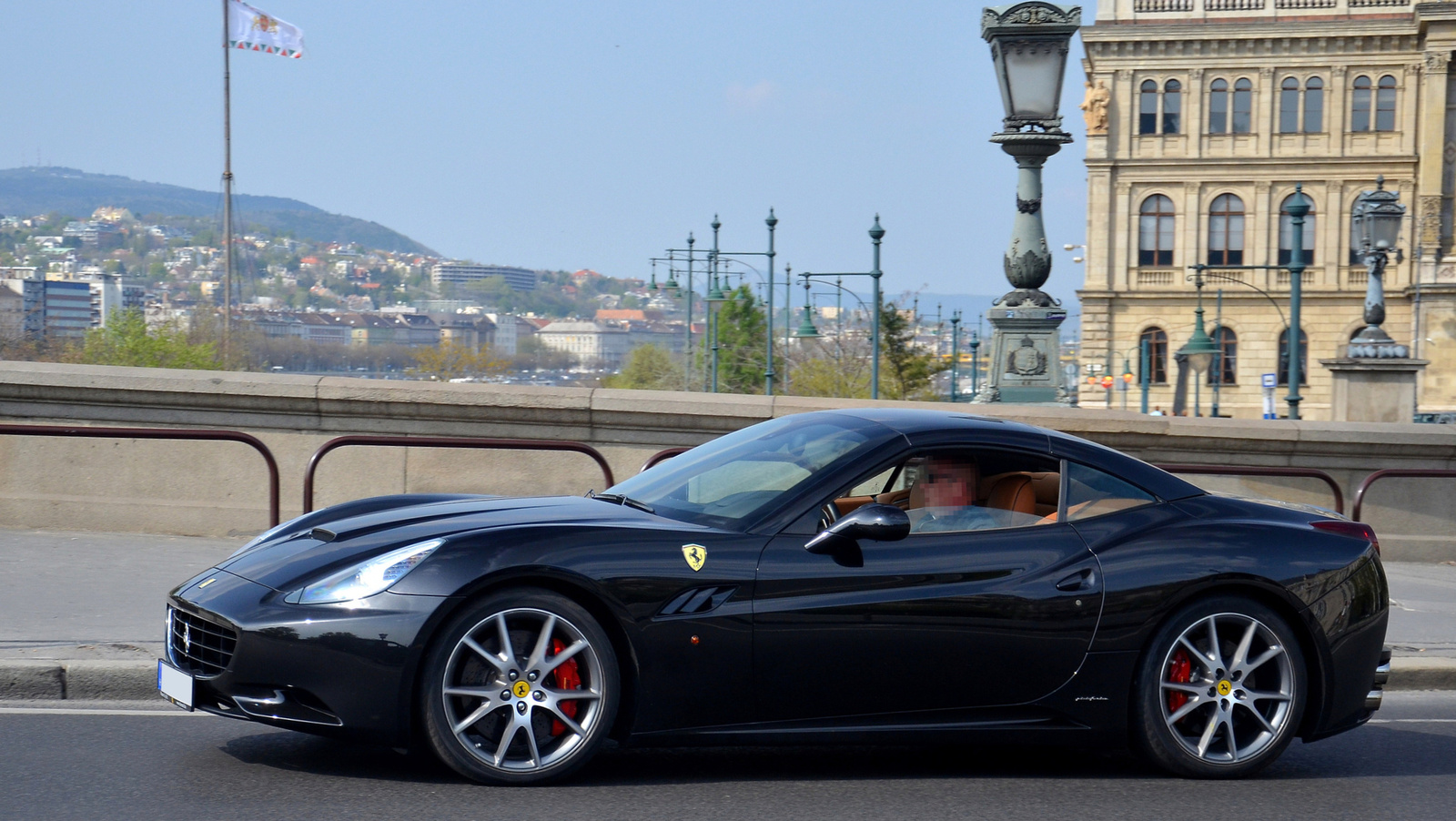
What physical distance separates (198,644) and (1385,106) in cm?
7316

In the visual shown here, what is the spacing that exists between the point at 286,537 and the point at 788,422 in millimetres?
2077

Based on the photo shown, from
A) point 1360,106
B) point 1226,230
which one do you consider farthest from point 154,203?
point 1360,106

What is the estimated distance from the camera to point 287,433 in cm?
1080

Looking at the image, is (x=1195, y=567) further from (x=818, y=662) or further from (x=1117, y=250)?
(x=1117, y=250)

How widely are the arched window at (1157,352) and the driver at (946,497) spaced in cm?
6586

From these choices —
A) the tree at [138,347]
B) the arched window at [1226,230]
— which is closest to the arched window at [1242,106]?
the arched window at [1226,230]

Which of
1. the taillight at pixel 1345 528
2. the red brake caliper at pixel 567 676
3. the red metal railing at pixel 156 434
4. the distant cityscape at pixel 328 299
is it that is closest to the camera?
the red brake caliper at pixel 567 676

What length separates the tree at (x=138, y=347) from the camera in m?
38.0

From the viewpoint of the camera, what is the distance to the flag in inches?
2047

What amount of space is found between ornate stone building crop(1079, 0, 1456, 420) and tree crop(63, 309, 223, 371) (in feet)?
142

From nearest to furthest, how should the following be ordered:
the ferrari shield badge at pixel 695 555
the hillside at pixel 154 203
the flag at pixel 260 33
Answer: the ferrari shield badge at pixel 695 555 → the flag at pixel 260 33 → the hillside at pixel 154 203

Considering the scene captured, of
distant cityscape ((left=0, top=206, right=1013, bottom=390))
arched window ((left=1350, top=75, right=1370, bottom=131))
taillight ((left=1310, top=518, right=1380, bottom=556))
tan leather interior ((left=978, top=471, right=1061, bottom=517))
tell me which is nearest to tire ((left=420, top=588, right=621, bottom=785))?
tan leather interior ((left=978, top=471, right=1061, bottom=517))

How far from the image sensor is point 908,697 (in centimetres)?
508

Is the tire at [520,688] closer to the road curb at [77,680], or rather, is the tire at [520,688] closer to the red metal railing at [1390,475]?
A: the road curb at [77,680]
